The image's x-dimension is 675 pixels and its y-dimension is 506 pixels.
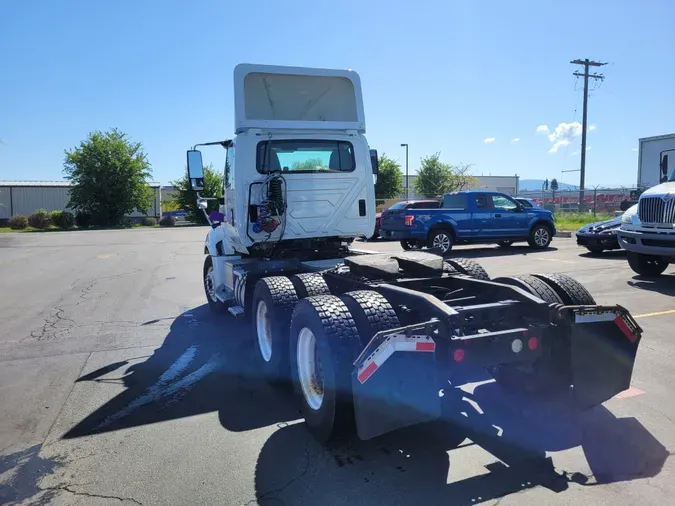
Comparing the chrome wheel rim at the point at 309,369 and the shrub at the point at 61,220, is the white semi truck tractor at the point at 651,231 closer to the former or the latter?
the chrome wheel rim at the point at 309,369

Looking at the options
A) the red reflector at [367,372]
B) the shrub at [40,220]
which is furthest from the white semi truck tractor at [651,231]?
the shrub at [40,220]

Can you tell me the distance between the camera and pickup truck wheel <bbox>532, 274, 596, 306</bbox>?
4.32 metres

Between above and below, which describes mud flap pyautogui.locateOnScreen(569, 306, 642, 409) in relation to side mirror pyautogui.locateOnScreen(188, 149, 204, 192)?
below

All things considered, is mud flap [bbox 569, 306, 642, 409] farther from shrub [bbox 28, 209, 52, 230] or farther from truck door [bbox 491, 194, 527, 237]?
shrub [bbox 28, 209, 52, 230]

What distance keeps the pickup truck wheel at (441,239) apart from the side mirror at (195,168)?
998 cm

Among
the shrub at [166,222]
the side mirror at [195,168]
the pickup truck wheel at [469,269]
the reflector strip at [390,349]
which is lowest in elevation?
the shrub at [166,222]

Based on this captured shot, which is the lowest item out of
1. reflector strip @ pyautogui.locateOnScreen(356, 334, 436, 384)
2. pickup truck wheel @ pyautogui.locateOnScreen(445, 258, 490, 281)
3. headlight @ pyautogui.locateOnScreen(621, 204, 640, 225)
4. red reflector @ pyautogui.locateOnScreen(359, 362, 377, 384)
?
red reflector @ pyautogui.locateOnScreen(359, 362, 377, 384)

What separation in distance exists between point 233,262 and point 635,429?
5.07 m

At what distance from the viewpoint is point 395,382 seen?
319 centimetres

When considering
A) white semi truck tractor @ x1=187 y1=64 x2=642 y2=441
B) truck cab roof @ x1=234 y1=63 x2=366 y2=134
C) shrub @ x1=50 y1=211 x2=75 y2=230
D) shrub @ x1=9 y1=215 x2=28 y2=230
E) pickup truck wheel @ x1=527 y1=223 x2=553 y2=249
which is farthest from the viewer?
shrub @ x1=50 y1=211 x2=75 y2=230

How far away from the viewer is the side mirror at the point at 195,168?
24.0 feet

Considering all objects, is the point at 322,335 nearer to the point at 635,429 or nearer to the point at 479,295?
the point at 479,295

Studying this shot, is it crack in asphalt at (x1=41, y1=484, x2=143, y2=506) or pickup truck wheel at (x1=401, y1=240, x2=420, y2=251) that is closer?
crack in asphalt at (x1=41, y1=484, x2=143, y2=506)

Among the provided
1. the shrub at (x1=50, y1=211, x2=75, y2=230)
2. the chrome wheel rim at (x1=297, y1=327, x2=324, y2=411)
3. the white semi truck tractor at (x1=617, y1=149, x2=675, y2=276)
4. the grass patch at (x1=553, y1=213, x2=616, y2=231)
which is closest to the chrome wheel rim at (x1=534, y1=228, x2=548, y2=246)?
the white semi truck tractor at (x1=617, y1=149, x2=675, y2=276)
